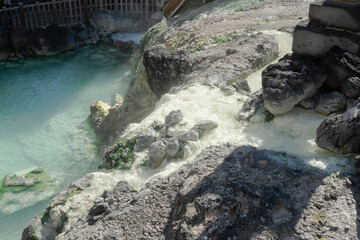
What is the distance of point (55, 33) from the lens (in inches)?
699

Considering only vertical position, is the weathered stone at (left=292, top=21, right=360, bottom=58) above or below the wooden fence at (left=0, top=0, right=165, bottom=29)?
above

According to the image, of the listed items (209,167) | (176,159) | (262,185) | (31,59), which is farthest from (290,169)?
(31,59)

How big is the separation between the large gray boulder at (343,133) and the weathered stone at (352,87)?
3.16 feet

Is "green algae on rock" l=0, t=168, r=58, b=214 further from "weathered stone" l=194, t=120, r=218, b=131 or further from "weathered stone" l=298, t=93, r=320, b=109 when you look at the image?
"weathered stone" l=298, t=93, r=320, b=109

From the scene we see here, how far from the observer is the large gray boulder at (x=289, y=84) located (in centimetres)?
652

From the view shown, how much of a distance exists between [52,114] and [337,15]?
32.7 feet

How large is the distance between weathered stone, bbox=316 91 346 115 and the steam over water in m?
→ 6.38

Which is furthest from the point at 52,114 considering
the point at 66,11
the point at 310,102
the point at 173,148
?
the point at 310,102

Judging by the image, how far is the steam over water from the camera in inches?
405

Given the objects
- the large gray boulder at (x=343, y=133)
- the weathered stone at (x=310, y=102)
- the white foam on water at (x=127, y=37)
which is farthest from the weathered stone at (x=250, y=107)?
the white foam on water at (x=127, y=37)

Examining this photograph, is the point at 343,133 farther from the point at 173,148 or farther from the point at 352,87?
the point at 173,148

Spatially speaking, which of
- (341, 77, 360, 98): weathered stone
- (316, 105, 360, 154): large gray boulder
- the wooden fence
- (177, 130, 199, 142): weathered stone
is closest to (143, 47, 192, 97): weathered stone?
(177, 130, 199, 142): weathered stone

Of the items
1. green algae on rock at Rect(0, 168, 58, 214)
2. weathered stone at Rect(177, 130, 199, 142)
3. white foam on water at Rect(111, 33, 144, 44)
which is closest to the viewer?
weathered stone at Rect(177, 130, 199, 142)

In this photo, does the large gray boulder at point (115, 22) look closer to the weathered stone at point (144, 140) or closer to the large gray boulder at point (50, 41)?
the large gray boulder at point (50, 41)
